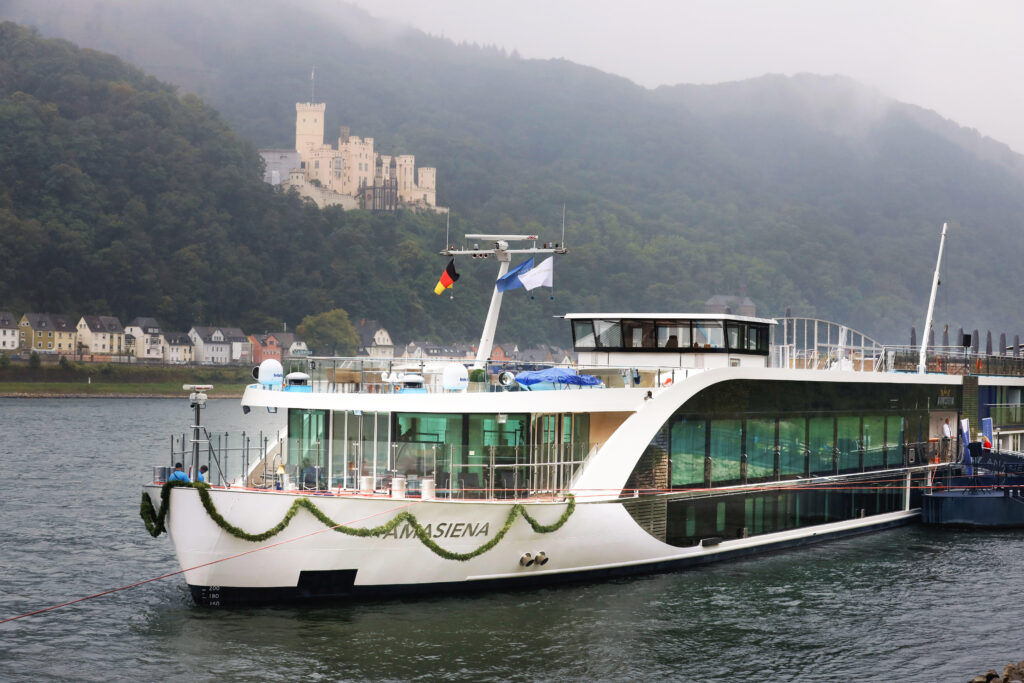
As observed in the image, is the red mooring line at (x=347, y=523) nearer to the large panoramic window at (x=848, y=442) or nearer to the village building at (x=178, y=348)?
the large panoramic window at (x=848, y=442)

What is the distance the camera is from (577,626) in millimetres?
17031

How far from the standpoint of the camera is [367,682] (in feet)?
47.5

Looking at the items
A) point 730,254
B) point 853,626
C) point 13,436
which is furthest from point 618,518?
point 730,254

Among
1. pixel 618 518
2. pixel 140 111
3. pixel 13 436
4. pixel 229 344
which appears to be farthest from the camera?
pixel 140 111

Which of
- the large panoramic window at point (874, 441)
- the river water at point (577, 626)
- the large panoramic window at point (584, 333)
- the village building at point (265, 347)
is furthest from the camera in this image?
the village building at point (265, 347)

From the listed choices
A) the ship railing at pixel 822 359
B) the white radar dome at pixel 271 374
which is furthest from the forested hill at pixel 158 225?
the white radar dome at pixel 271 374

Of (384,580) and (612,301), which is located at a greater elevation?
(612,301)

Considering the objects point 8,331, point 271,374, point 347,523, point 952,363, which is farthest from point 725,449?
point 8,331

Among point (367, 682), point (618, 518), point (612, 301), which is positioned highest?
point (612, 301)

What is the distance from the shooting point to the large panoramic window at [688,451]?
20234 millimetres

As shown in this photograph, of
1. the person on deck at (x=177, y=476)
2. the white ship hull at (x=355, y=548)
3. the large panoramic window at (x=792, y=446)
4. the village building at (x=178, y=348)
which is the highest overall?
the village building at (x=178, y=348)

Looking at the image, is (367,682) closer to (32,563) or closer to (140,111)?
(32,563)

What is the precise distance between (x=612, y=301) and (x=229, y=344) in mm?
55650

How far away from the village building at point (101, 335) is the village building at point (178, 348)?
15.5ft
